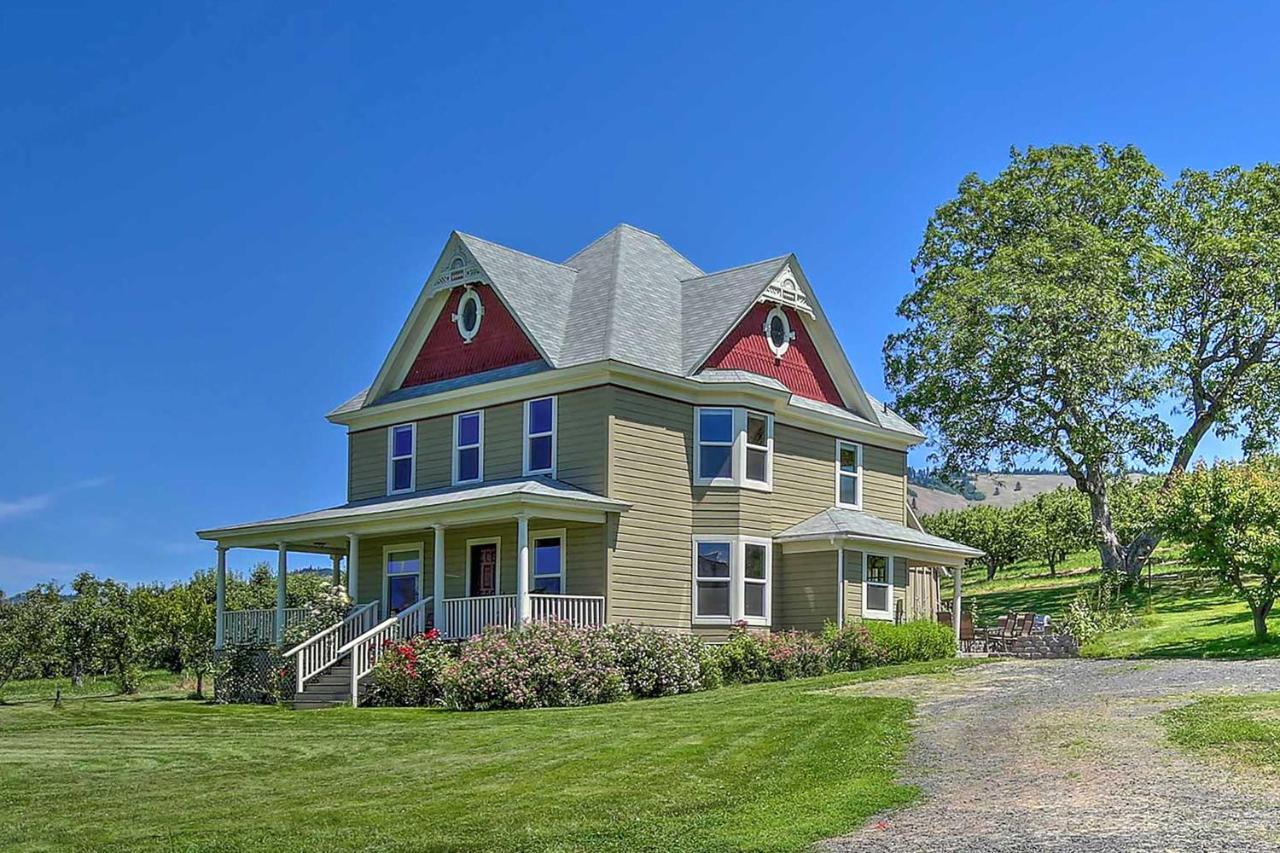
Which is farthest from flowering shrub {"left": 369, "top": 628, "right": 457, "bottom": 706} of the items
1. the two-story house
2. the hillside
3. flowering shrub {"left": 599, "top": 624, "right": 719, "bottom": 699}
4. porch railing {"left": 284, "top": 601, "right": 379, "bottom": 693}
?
the hillside

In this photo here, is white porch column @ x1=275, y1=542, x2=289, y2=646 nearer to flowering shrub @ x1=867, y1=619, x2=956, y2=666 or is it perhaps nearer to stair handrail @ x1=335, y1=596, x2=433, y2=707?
stair handrail @ x1=335, y1=596, x2=433, y2=707

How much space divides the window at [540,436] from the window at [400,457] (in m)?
3.62

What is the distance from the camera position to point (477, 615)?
82.3 feet

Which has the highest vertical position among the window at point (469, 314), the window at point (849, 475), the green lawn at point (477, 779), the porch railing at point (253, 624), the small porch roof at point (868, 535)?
the window at point (469, 314)

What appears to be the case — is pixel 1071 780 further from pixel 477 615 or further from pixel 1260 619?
pixel 1260 619

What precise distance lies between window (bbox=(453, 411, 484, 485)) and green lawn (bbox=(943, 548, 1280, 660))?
1308 centimetres

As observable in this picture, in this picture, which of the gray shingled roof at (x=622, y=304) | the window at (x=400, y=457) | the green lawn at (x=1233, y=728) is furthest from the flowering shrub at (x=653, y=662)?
the green lawn at (x=1233, y=728)

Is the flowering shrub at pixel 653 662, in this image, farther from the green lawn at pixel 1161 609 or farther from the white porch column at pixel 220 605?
the white porch column at pixel 220 605

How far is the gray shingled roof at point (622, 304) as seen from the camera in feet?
90.0

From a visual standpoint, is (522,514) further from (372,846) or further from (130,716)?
(372,846)

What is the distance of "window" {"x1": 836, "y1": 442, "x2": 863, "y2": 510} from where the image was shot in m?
30.6

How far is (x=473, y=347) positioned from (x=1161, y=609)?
19.6 m

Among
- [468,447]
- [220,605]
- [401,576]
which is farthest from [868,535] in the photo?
[220,605]

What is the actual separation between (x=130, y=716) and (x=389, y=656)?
4.30 meters
